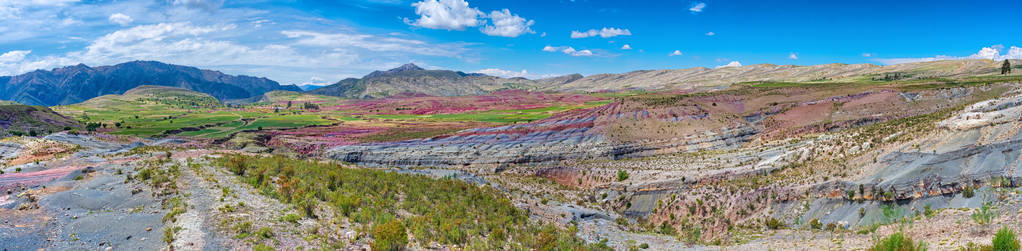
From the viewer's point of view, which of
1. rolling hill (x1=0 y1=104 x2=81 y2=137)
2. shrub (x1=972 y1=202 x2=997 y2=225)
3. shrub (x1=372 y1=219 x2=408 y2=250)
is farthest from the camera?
rolling hill (x1=0 y1=104 x2=81 y2=137)

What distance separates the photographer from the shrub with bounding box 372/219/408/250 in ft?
52.3

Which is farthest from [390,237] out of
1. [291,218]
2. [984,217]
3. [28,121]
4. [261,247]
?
[28,121]

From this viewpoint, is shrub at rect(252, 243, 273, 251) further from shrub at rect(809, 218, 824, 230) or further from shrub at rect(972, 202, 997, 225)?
shrub at rect(809, 218, 824, 230)

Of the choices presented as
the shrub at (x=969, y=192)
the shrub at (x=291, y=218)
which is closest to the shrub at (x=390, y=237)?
the shrub at (x=291, y=218)

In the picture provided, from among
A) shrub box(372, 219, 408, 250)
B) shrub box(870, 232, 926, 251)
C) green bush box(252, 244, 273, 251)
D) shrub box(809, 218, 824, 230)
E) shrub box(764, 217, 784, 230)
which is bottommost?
shrub box(764, 217, 784, 230)

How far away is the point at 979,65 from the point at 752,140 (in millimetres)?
140889

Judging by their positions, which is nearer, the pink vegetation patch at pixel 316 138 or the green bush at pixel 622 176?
Result: the green bush at pixel 622 176

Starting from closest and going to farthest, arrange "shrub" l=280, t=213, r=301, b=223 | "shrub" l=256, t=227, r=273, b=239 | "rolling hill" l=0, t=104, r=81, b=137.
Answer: "shrub" l=256, t=227, r=273, b=239
"shrub" l=280, t=213, r=301, b=223
"rolling hill" l=0, t=104, r=81, b=137

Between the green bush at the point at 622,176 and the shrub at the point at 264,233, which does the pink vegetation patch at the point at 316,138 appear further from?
the shrub at the point at 264,233

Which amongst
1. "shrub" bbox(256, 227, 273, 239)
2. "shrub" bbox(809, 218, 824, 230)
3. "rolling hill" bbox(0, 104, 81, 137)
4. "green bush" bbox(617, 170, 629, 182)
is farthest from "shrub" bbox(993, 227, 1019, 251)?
"rolling hill" bbox(0, 104, 81, 137)

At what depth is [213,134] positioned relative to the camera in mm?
93562

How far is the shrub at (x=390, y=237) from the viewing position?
52.3 ft

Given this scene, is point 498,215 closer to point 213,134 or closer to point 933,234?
point 933,234

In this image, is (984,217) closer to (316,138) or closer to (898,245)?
(898,245)
